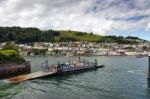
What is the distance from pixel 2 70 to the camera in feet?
298

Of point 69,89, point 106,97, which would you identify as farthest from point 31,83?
point 106,97

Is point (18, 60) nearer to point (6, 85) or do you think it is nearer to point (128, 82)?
point (6, 85)

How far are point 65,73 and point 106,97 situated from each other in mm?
40754

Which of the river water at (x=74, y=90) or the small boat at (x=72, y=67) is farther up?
the small boat at (x=72, y=67)

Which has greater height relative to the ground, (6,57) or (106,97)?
(6,57)

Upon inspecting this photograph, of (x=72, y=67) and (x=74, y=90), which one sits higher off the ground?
(x=72, y=67)

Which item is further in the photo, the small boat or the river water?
the small boat

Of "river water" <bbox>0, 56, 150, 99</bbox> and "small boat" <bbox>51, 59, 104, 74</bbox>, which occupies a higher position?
"small boat" <bbox>51, 59, 104, 74</bbox>

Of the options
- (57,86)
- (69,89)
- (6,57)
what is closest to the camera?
(69,89)

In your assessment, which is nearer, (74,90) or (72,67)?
(74,90)

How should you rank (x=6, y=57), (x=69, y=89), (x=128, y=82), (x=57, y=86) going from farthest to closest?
(x=6, y=57), (x=128, y=82), (x=57, y=86), (x=69, y=89)

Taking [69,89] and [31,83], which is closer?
[69,89]

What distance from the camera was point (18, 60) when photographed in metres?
103

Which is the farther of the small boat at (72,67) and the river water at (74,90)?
the small boat at (72,67)
